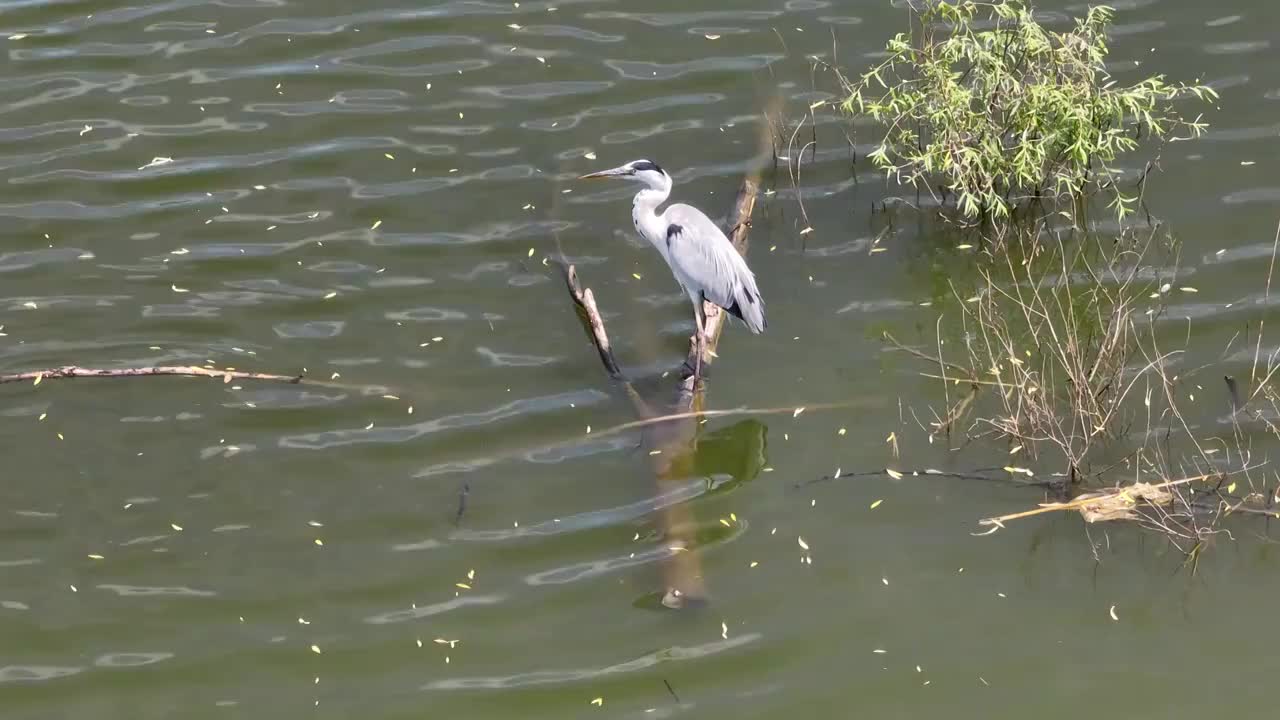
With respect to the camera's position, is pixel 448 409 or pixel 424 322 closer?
pixel 448 409

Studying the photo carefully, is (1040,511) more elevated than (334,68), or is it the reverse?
(334,68)

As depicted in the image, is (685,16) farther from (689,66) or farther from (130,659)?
(130,659)

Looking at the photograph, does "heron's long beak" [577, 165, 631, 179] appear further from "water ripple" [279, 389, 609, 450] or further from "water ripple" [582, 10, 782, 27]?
"water ripple" [582, 10, 782, 27]

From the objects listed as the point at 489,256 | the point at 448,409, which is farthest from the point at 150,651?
the point at 489,256

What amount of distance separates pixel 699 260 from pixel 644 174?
3.13ft

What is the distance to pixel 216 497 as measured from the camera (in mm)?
7684

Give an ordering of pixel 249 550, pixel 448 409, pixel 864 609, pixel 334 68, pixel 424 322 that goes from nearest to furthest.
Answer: pixel 864 609 → pixel 249 550 → pixel 448 409 → pixel 424 322 → pixel 334 68

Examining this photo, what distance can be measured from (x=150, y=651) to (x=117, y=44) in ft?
21.6

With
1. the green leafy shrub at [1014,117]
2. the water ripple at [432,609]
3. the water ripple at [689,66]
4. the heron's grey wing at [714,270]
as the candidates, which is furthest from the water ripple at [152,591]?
the water ripple at [689,66]

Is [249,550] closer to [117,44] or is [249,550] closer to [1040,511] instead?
[1040,511]

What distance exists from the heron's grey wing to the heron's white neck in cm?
24

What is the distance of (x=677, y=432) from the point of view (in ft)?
25.7

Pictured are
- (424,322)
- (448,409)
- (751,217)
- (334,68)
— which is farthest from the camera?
A: (334,68)

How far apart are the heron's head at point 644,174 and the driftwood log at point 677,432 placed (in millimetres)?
545
